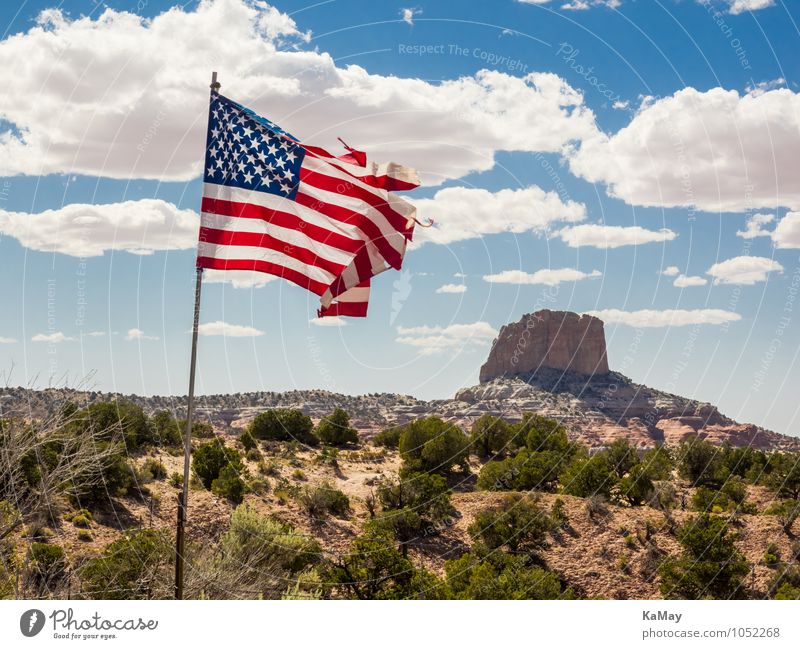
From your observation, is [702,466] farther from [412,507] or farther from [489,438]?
[412,507]

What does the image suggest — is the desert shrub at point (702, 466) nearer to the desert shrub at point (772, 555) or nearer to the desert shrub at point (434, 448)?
the desert shrub at point (434, 448)

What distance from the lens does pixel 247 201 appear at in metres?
15.1

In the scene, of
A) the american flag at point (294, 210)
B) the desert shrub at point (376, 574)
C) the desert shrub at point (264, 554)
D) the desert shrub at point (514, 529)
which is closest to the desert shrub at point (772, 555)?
the desert shrub at point (514, 529)

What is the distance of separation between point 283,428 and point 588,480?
109ft

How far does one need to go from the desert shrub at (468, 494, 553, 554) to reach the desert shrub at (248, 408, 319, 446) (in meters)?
33.9

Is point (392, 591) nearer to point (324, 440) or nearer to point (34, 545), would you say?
point (34, 545)

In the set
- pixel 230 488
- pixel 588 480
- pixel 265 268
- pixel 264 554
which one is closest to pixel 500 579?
pixel 264 554

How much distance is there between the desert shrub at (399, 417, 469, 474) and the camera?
65.2m

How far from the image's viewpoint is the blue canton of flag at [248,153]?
49.2ft

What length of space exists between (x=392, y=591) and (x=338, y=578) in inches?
99.1

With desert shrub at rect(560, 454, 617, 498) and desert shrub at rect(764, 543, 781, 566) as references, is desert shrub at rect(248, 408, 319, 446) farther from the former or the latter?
desert shrub at rect(764, 543, 781, 566)

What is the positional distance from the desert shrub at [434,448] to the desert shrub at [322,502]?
1409 cm

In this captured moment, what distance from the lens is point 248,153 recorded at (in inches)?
600

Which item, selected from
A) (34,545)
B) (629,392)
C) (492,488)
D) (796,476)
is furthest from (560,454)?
(629,392)
